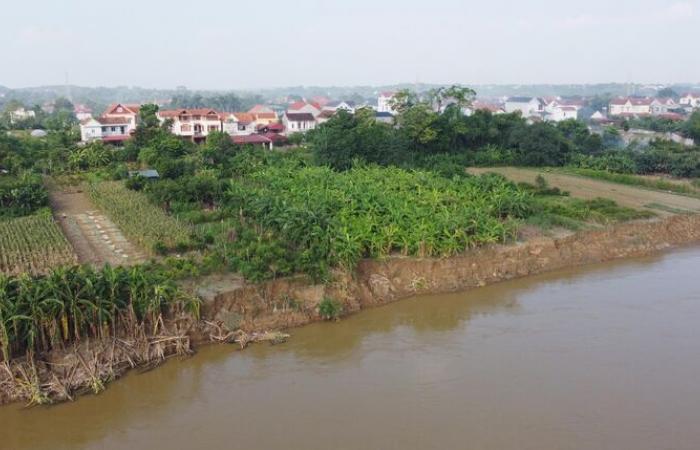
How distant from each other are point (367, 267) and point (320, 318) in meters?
1.90

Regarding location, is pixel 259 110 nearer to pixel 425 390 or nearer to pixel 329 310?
pixel 329 310

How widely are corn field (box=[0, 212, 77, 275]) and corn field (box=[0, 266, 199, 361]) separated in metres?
2.97

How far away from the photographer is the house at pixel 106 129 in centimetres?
3247

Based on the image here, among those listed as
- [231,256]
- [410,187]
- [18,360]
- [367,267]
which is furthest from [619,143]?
[18,360]

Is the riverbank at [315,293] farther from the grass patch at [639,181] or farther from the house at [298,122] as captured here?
the house at [298,122]

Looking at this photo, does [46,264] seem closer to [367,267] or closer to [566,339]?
[367,267]

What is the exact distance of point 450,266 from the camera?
13727mm

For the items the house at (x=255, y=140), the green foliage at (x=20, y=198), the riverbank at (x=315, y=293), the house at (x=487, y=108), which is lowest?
the riverbank at (x=315, y=293)

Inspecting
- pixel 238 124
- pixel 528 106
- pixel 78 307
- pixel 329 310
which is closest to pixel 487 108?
pixel 238 124

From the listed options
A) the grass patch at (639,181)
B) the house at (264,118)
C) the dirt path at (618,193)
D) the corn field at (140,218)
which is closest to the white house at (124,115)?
the house at (264,118)

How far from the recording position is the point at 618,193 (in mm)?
21875

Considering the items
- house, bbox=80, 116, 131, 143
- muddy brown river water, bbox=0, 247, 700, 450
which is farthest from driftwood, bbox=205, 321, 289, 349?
house, bbox=80, 116, 131, 143

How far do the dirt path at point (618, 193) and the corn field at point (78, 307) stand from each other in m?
15.7

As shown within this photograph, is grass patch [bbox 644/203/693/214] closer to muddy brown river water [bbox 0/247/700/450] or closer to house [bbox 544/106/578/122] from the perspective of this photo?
muddy brown river water [bbox 0/247/700/450]
